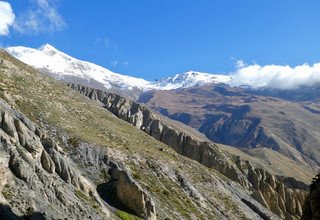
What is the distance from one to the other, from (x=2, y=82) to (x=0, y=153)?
128ft

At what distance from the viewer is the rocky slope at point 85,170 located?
51.0 metres

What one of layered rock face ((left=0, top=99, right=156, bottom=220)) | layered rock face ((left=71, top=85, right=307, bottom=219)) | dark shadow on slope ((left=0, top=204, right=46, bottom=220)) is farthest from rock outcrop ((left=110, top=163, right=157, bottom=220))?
layered rock face ((left=71, top=85, right=307, bottom=219))

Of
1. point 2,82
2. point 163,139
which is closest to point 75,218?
point 2,82

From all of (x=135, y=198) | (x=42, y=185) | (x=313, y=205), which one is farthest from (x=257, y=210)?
(x=42, y=185)

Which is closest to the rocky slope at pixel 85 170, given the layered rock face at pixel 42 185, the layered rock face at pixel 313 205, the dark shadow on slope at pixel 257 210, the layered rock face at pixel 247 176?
the dark shadow on slope at pixel 257 210

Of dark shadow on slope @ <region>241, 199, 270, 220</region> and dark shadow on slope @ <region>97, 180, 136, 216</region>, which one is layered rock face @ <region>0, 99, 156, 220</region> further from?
dark shadow on slope @ <region>241, 199, 270, 220</region>

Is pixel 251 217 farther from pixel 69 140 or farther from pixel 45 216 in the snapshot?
pixel 45 216

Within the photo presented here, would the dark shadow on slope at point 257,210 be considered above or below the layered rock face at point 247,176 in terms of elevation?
below

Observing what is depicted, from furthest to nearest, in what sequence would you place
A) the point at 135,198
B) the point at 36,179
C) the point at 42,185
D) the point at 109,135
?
the point at 109,135, the point at 135,198, the point at 42,185, the point at 36,179

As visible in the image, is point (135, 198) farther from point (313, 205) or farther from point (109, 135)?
point (109, 135)

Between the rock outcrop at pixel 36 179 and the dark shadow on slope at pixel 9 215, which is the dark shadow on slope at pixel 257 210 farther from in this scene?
the dark shadow on slope at pixel 9 215

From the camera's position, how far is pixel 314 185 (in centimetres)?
5250

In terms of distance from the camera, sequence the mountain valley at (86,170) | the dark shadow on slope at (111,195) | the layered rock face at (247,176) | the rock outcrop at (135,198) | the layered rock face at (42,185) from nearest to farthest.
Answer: the layered rock face at (42,185) → the mountain valley at (86,170) → the dark shadow on slope at (111,195) → the rock outcrop at (135,198) → the layered rock face at (247,176)

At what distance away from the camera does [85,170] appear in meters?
73.2
